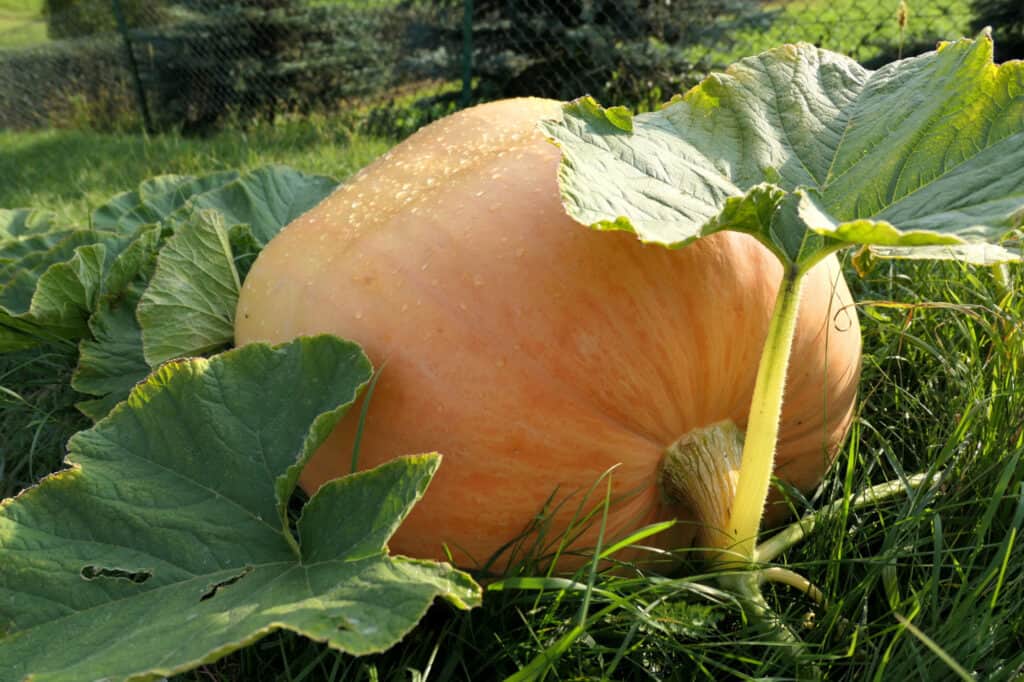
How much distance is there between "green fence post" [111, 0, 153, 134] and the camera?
20.2 feet

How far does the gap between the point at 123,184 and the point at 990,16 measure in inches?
183

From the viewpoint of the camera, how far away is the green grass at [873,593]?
3.16 feet

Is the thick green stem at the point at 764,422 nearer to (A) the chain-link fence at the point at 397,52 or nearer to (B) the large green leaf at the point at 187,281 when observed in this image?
(B) the large green leaf at the point at 187,281

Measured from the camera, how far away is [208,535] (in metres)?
1.01

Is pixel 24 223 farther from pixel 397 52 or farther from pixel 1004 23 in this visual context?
pixel 1004 23

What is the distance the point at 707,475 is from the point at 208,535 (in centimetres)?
59

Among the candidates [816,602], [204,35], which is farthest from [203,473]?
[204,35]

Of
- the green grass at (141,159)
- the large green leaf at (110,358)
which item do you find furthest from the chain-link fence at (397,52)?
the large green leaf at (110,358)

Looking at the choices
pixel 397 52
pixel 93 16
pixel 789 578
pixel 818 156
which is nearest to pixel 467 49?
pixel 397 52

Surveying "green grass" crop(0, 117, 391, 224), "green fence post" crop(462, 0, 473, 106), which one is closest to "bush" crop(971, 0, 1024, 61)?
"green fence post" crop(462, 0, 473, 106)

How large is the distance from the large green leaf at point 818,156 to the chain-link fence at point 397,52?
130 inches

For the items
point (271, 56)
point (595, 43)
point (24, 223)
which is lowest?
point (271, 56)

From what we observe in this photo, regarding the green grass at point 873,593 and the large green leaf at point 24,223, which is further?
the large green leaf at point 24,223

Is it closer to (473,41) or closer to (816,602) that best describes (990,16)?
(473,41)
